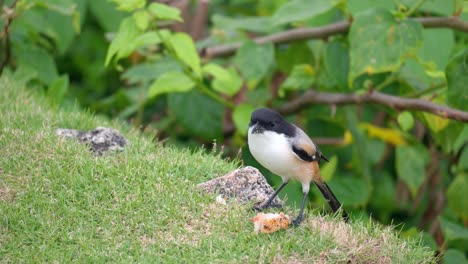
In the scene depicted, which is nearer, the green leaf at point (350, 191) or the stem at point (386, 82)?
the green leaf at point (350, 191)

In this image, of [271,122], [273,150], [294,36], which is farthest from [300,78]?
[273,150]

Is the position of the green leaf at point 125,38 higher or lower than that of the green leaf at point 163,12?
lower

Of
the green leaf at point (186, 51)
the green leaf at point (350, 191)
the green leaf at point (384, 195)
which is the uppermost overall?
the green leaf at point (186, 51)

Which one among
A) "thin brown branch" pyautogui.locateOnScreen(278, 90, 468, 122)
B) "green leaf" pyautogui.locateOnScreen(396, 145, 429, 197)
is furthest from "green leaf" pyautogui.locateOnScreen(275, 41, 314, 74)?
"green leaf" pyautogui.locateOnScreen(396, 145, 429, 197)

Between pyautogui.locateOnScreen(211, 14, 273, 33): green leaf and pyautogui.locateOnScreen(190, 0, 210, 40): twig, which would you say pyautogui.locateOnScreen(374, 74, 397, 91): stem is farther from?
pyautogui.locateOnScreen(190, 0, 210, 40): twig

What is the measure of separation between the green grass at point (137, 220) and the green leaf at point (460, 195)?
2.93m

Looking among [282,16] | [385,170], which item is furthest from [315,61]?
[385,170]

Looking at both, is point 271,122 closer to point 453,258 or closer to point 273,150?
point 273,150

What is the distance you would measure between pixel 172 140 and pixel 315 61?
5.73 ft

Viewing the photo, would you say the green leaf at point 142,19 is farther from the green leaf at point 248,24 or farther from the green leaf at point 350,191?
the green leaf at point 350,191

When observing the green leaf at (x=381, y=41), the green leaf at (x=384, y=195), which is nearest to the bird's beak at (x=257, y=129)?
the green leaf at (x=381, y=41)

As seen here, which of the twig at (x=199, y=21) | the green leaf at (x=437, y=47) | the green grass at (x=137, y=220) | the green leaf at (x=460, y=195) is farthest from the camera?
the twig at (x=199, y=21)

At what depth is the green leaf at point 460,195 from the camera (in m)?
7.11

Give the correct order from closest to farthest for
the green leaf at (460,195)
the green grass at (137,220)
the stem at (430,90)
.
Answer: the green grass at (137,220) < the stem at (430,90) < the green leaf at (460,195)
